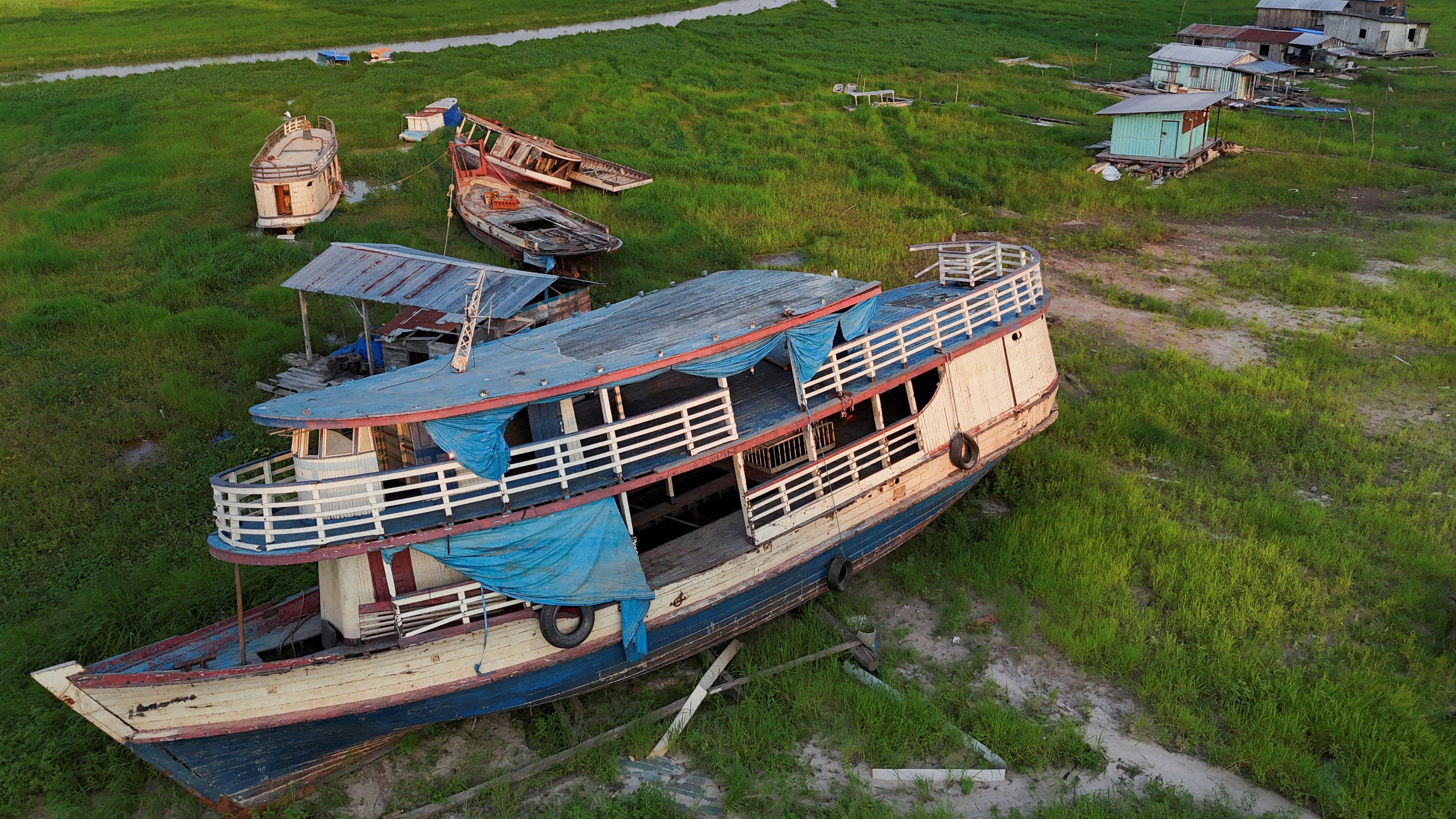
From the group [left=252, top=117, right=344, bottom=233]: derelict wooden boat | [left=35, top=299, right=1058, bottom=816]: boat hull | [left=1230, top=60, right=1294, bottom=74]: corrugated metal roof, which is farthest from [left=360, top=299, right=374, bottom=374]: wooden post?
[left=1230, top=60, right=1294, bottom=74]: corrugated metal roof

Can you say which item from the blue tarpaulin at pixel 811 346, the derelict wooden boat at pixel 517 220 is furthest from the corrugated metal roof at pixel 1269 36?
the blue tarpaulin at pixel 811 346

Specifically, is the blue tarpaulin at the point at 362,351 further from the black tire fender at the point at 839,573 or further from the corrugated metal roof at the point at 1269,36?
the corrugated metal roof at the point at 1269,36

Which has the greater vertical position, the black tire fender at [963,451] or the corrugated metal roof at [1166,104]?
the corrugated metal roof at [1166,104]

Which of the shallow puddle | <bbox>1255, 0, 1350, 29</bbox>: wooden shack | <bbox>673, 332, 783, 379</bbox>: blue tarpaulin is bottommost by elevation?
the shallow puddle

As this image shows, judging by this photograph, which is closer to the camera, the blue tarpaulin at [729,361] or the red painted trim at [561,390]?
the red painted trim at [561,390]

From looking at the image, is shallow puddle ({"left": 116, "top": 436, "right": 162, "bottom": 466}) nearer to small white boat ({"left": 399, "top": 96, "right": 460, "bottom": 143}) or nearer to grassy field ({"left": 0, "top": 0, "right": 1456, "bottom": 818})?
grassy field ({"left": 0, "top": 0, "right": 1456, "bottom": 818})

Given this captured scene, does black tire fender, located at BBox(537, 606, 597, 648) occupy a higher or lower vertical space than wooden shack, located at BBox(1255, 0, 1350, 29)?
lower
